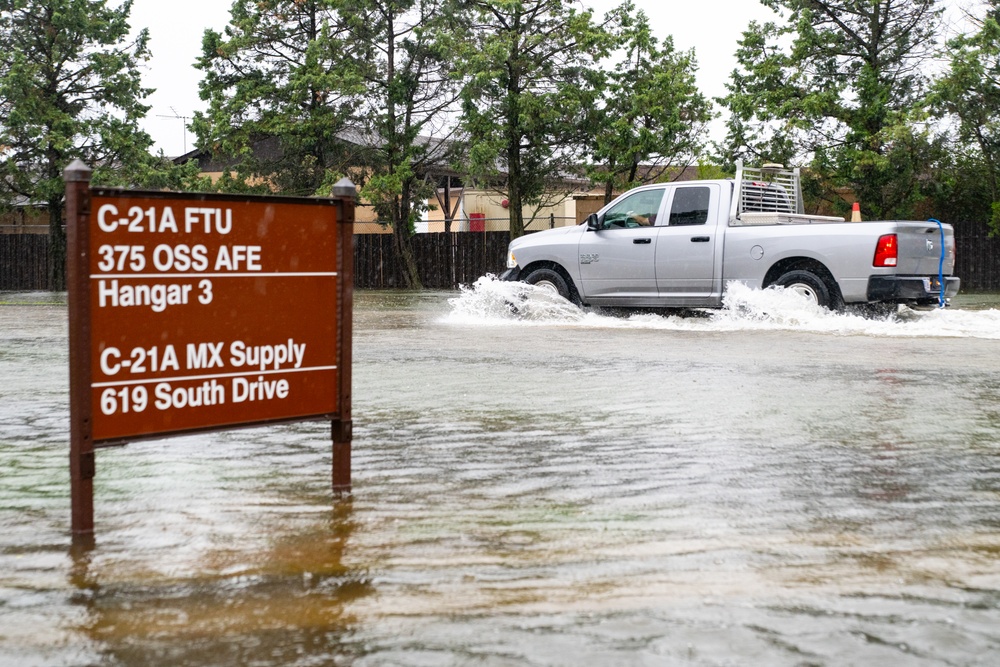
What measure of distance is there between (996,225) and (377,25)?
1757 cm

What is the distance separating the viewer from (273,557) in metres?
4.04

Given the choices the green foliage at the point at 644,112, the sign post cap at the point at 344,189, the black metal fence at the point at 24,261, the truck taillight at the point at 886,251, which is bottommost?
the black metal fence at the point at 24,261

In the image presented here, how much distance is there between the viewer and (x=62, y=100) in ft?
120

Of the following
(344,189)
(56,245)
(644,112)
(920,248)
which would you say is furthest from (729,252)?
(56,245)

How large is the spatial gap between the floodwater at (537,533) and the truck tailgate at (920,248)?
5285 mm

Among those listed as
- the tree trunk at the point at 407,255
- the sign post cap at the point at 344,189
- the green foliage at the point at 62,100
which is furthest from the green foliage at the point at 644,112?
the sign post cap at the point at 344,189

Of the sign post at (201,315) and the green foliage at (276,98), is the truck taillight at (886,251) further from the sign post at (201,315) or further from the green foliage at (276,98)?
the green foliage at (276,98)

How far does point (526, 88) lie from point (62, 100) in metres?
14.7

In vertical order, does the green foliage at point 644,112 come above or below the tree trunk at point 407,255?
above

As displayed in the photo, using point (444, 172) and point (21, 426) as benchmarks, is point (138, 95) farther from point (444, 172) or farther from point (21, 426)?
point (21, 426)

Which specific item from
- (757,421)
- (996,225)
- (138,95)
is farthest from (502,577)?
(138,95)

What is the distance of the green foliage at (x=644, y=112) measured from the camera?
31797 millimetres

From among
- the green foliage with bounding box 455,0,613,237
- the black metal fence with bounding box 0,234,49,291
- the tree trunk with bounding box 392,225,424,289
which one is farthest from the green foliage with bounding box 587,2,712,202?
the black metal fence with bounding box 0,234,49,291

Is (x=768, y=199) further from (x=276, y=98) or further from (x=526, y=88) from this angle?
(x=276, y=98)
